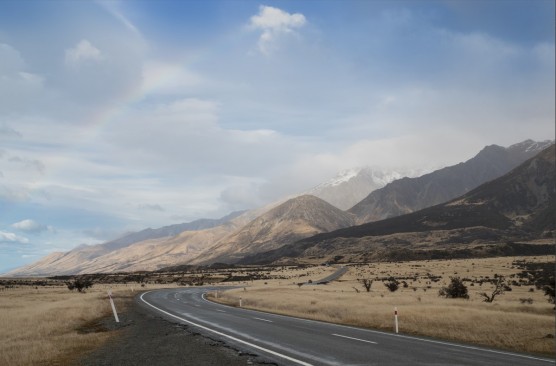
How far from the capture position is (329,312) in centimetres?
3075

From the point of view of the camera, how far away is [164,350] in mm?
16203

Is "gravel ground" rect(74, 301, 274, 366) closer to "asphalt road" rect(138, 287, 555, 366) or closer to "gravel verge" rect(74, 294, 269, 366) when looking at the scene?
"gravel verge" rect(74, 294, 269, 366)

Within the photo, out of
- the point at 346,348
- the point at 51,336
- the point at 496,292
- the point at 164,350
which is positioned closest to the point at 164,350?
the point at 164,350

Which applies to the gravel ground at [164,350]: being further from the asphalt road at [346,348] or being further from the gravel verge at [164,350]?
the asphalt road at [346,348]

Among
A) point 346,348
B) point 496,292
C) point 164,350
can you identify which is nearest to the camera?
point 346,348

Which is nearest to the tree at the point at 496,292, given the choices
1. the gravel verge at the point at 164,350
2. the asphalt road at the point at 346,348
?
the asphalt road at the point at 346,348

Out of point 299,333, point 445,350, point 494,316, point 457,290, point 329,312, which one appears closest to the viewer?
point 445,350

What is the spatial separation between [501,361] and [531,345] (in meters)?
4.89

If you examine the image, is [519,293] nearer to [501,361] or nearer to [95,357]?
[501,361]

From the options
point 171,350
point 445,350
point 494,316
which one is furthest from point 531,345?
point 171,350

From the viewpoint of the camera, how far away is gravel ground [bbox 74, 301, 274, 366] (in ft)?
45.8

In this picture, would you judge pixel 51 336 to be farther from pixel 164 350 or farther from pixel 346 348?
pixel 346 348

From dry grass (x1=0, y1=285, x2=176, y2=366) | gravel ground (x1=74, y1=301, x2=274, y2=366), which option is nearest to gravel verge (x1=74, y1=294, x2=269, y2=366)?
gravel ground (x1=74, y1=301, x2=274, y2=366)

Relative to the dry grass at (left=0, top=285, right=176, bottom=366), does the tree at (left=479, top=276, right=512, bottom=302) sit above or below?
below
